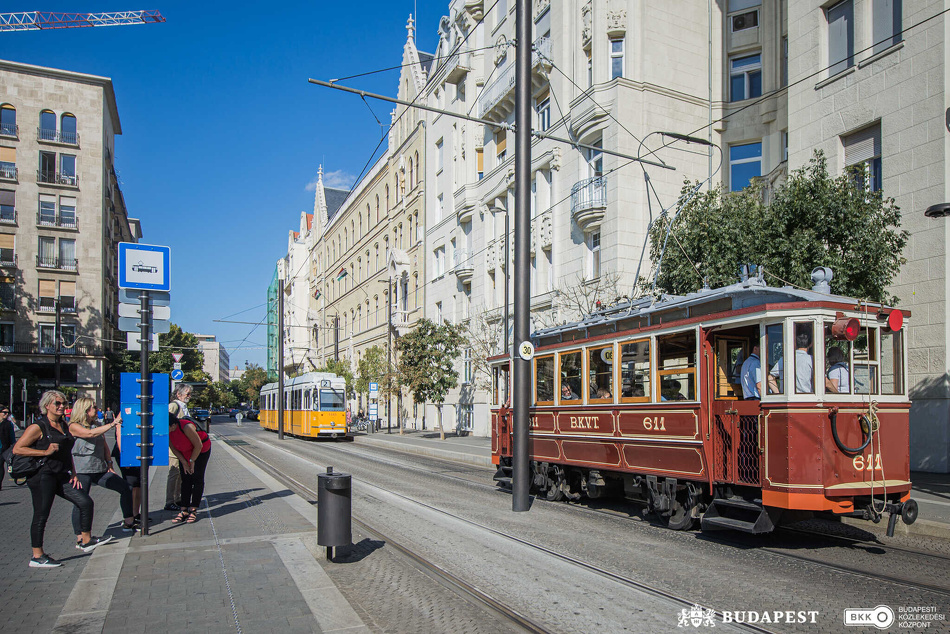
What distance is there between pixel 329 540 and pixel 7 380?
138 feet

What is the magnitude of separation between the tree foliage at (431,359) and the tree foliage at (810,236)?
20.7 meters

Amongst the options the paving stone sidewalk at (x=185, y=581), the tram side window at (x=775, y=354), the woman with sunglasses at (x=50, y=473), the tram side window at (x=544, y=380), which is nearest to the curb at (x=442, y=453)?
the tram side window at (x=544, y=380)

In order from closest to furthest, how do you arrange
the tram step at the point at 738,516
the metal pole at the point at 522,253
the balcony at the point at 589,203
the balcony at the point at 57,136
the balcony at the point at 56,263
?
the tram step at the point at 738,516, the metal pole at the point at 522,253, the balcony at the point at 589,203, the balcony at the point at 56,263, the balcony at the point at 57,136

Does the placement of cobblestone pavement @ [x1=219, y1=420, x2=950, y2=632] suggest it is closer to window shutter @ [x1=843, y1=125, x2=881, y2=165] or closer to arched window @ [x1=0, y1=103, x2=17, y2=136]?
window shutter @ [x1=843, y1=125, x2=881, y2=165]

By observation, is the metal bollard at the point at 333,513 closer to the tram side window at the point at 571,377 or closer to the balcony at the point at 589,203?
the tram side window at the point at 571,377

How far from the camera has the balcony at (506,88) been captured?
30812 millimetres

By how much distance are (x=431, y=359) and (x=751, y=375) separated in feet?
89.1

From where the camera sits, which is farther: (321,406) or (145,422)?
(321,406)

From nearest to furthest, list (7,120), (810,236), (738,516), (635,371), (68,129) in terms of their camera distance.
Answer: (738,516), (635,371), (810,236), (7,120), (68,129)

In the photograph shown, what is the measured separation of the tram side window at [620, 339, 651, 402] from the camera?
35.0 feet

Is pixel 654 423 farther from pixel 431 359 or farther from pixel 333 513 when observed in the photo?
pixel 431 359

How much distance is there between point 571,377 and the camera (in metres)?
12.6

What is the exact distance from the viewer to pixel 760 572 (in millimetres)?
7426

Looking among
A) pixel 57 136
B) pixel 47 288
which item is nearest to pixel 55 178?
pixel 57 136
